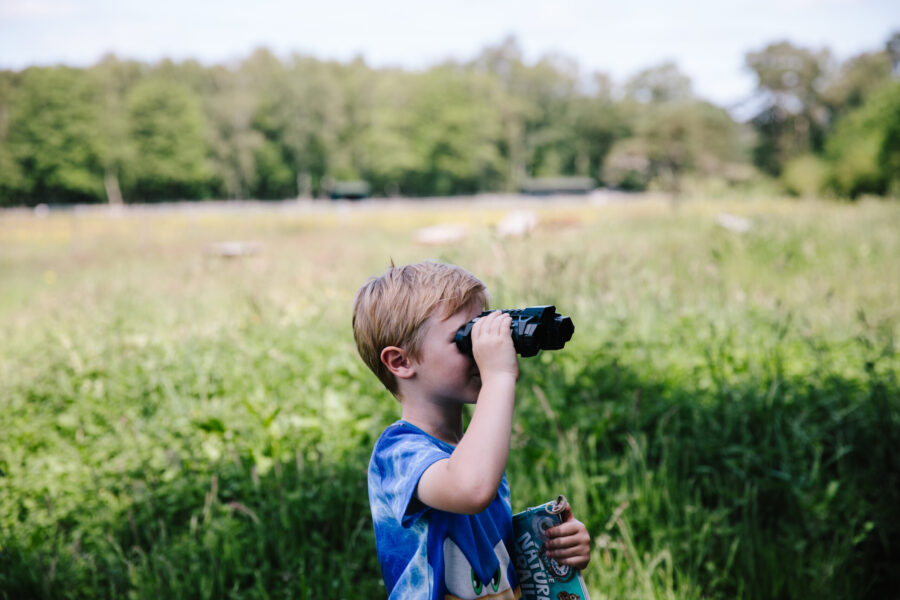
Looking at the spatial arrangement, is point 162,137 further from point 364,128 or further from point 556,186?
point 556,186

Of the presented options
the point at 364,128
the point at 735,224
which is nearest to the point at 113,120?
the point at 364,128

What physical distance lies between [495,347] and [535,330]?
86 mm

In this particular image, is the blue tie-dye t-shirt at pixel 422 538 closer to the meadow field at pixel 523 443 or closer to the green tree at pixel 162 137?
the meadow field at pixel 523 443

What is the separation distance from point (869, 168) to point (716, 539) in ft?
107

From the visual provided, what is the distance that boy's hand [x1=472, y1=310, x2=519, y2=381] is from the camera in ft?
3.94

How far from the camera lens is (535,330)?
119 centimetres

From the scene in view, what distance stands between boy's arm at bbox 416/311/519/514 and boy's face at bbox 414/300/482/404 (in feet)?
0.42

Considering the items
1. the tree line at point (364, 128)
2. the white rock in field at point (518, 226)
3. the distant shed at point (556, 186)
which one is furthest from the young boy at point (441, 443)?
the distant shed at point (556, 186)

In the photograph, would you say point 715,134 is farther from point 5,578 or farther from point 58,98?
point 58,98

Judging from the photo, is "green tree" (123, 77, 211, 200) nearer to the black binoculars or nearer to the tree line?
the tree line

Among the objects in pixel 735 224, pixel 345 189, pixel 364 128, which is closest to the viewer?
pixel 735 224

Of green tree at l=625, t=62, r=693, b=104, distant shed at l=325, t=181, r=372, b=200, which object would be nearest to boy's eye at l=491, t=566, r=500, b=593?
distant shed at l=325, t=181, r=372, b=200

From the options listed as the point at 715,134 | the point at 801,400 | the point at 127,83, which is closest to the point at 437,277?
the point at 801,400

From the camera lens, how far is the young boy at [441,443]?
3.83 ft
